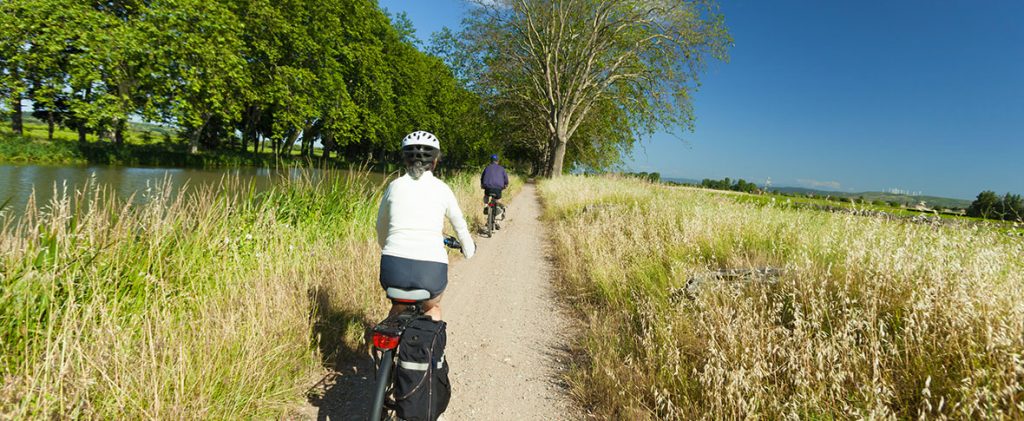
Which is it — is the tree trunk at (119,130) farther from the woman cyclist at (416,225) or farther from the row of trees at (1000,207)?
the row of trees at (1000,207)

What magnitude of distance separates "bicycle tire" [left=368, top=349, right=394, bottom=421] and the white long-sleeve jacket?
63 cm

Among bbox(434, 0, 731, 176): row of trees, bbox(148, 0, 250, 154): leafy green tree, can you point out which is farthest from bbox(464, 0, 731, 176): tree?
bbox(148, 0, 250, 154): leafy green tree

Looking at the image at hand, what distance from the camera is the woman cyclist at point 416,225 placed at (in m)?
2.27

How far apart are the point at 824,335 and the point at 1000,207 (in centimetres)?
481

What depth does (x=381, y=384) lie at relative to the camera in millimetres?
1972

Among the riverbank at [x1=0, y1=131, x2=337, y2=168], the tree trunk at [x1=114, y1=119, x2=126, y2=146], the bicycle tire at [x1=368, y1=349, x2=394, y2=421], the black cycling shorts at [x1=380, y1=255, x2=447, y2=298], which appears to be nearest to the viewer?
the bicycle tire at [x1=368, y1=349, x2=394, y2=421]

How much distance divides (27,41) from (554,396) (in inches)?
795

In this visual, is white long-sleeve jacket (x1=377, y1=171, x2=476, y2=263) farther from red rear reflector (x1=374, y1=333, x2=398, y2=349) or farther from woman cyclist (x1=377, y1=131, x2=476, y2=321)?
red rear reflector (x1=374, y1=333, x2=398, y2=349)

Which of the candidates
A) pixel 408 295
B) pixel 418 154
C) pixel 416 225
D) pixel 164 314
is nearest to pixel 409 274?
pixel 408 295

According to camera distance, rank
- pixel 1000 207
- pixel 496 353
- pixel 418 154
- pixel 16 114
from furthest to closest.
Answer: pixel 16 114 → pixel 1000 207 → pixel 496 353 → pixel 418 154

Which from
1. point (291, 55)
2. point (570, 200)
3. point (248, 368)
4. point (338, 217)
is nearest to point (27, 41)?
point (291, 55)

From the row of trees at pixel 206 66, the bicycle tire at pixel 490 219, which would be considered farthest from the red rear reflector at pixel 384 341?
the row of trees at pixel 206 66

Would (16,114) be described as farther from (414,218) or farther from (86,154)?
(414,218)

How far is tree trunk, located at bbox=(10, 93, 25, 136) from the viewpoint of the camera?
11984 millimetres
